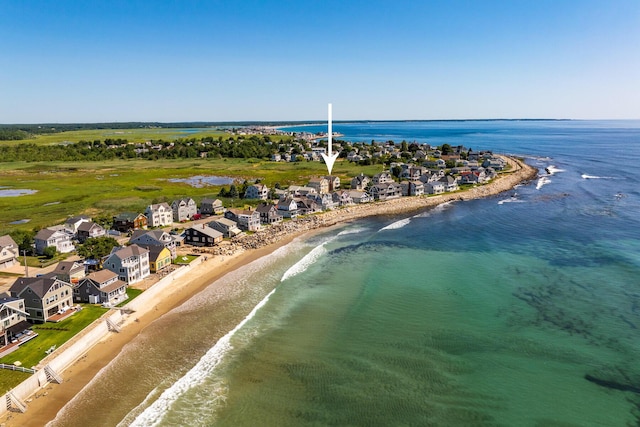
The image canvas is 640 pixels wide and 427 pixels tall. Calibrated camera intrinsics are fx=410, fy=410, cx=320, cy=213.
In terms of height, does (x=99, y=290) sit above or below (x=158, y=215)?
below

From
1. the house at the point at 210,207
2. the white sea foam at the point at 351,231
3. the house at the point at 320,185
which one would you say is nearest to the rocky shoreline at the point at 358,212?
the white sea foam at the point at 351,231

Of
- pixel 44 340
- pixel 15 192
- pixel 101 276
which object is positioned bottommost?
pixel 44 340

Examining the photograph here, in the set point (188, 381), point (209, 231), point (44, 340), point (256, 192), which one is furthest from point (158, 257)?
point (256, 192)

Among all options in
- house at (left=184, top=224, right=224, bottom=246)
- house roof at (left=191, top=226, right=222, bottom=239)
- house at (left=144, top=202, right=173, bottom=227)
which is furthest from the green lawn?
house at (left=144, top=202, right=173, bottom=227)

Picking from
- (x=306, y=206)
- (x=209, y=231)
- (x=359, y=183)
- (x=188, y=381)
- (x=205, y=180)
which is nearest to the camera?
(x=188, y=381)

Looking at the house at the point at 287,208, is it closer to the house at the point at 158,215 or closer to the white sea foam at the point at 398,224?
the white sea foam at the point at 398,224

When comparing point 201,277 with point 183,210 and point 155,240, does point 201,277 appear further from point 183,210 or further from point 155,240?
point 183,210

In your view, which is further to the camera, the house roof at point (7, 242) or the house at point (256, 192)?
the house at point (256, 192)

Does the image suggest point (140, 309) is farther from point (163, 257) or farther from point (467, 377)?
point (467, 377)
